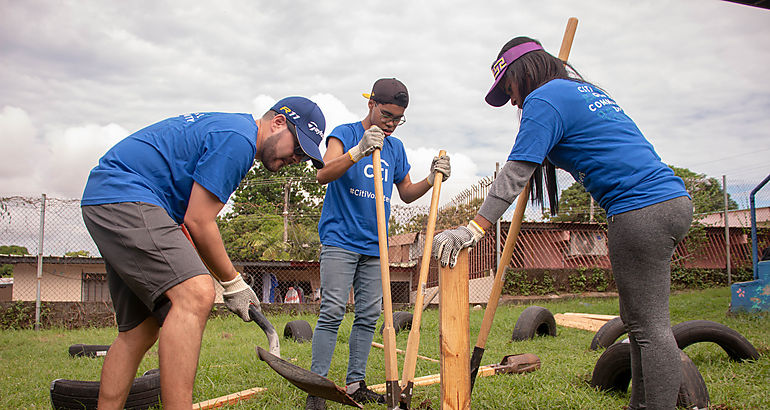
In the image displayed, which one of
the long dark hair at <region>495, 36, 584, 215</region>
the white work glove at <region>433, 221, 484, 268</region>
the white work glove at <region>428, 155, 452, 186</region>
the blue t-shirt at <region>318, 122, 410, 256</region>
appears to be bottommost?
the white work glove at <region>433, 221, 484, 268</region>

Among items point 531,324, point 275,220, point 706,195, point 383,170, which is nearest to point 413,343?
point 383,170

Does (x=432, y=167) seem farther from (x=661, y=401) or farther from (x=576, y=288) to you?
(x=576, y=288)

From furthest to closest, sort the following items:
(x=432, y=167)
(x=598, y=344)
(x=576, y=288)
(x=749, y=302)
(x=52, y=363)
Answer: (x=576, y=288) → (x=749, y=302) → (x=52, y=363) → (x=598, y=344) → (x=432, y=167)

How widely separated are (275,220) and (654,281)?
80.0 feet

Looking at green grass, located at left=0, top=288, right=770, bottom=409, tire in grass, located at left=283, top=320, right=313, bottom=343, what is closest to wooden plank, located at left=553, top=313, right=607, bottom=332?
green grass, located at left=0, top=288, right=770, bottom=409

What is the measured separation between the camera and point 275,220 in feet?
83.6

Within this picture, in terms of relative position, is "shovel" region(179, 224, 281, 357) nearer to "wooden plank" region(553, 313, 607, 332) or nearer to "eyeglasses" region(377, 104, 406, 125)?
"eyeglasses" region(377, 104, 406, 125)

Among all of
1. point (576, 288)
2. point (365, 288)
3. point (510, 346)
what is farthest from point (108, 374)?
point (576, 288)

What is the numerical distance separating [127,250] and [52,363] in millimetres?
4069

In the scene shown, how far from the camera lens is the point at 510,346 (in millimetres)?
5199

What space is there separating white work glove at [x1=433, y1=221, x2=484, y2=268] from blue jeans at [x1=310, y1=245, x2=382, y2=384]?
104 cm

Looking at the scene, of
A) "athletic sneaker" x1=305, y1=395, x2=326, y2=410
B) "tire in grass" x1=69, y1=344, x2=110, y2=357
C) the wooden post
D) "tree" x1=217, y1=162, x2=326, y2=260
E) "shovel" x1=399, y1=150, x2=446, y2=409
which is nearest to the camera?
the wooden post

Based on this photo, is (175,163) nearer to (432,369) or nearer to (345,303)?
(345,303)

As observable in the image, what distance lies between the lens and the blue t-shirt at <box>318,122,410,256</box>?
3133 millimetres
